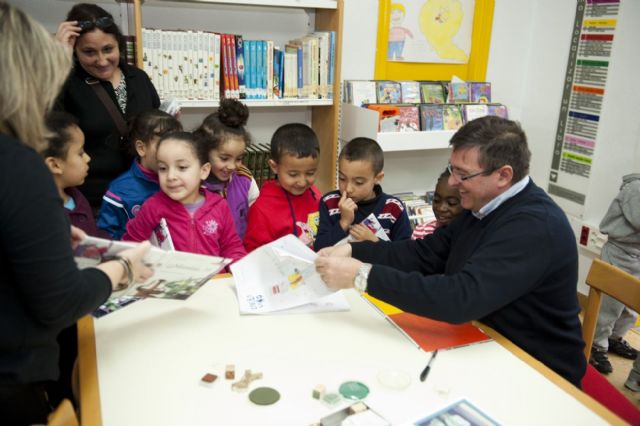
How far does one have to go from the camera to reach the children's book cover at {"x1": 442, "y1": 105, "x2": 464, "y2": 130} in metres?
3.63

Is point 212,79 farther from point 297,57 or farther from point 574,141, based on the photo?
Answer: point 574,141

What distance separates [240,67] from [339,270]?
199 cm

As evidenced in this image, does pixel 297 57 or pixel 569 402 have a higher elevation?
pixel 297 57

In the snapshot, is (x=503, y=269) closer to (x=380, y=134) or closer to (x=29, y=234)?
(x=29, y=234)

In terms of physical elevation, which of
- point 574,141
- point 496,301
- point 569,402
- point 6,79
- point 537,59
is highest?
point 537,59

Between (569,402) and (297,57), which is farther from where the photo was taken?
(297,57)

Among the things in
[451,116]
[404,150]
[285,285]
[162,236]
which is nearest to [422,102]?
[451,116]

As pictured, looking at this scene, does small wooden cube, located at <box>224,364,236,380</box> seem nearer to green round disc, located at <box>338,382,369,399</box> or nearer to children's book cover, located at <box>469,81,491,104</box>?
green round disc, located at <box>338,382,369,399</box>

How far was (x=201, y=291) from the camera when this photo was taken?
1725 mm

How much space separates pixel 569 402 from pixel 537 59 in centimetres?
345

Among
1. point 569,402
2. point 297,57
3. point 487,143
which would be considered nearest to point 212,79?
point 297,57

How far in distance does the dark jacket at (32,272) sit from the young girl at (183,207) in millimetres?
916

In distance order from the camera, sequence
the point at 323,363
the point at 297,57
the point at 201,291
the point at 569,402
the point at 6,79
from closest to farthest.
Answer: the point at 6,79 → the point at 569,402 → the point at 323,363 → the point at 201,291 → the point at 297,57

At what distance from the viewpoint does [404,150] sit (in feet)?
12.6
